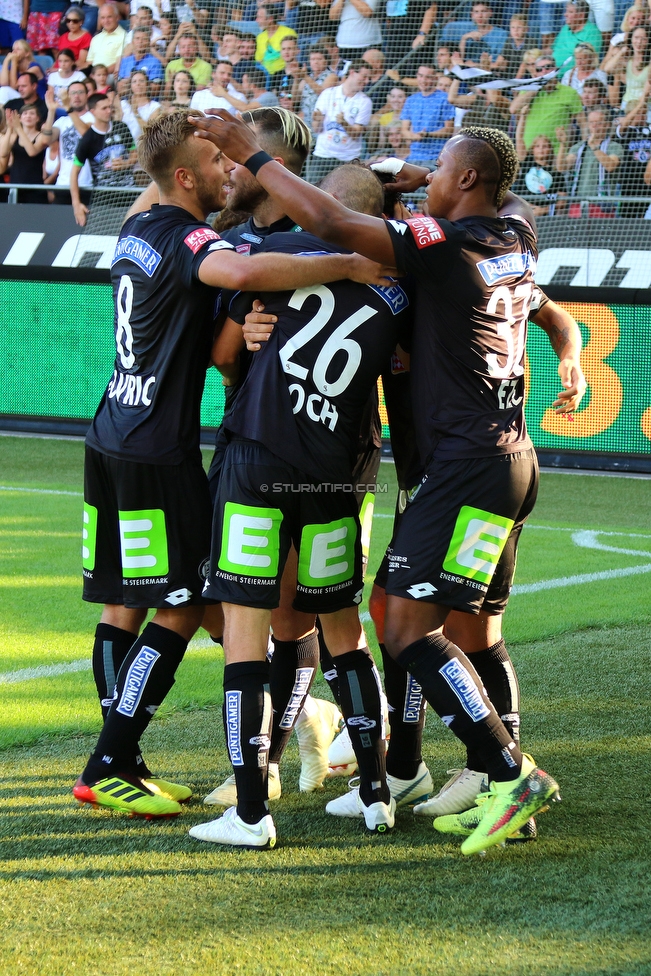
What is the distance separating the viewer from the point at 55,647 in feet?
16.8

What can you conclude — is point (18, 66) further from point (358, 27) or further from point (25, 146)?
point (358, 27)

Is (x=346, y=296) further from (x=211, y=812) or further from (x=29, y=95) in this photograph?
(x=29, y=95)

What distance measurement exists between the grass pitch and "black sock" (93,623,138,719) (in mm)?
330

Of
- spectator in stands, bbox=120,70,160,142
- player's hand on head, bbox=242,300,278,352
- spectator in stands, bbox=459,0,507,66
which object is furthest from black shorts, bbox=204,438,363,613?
→ spectator in stands, bbox=120,70,160,142

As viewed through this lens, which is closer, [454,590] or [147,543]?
[454,590]

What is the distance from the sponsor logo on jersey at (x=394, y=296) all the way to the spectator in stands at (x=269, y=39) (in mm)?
11948

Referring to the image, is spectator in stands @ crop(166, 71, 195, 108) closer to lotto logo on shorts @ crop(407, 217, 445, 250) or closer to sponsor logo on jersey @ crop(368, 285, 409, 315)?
sponsor logo on jersey @ crop(368, 285, 409, 315)

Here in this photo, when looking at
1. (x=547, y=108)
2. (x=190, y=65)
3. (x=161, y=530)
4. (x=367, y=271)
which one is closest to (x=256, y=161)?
(x=367, y=271)

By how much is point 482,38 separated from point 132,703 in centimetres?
1154

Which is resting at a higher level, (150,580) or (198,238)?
(198,238)

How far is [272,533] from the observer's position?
3082 mm

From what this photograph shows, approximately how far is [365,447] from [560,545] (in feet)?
14.2

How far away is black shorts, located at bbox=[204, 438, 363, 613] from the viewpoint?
306cm

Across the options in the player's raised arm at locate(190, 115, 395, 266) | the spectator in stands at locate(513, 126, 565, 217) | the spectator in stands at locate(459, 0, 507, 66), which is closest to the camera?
the player's raised arm at locate(190, 115, 395, 266)
